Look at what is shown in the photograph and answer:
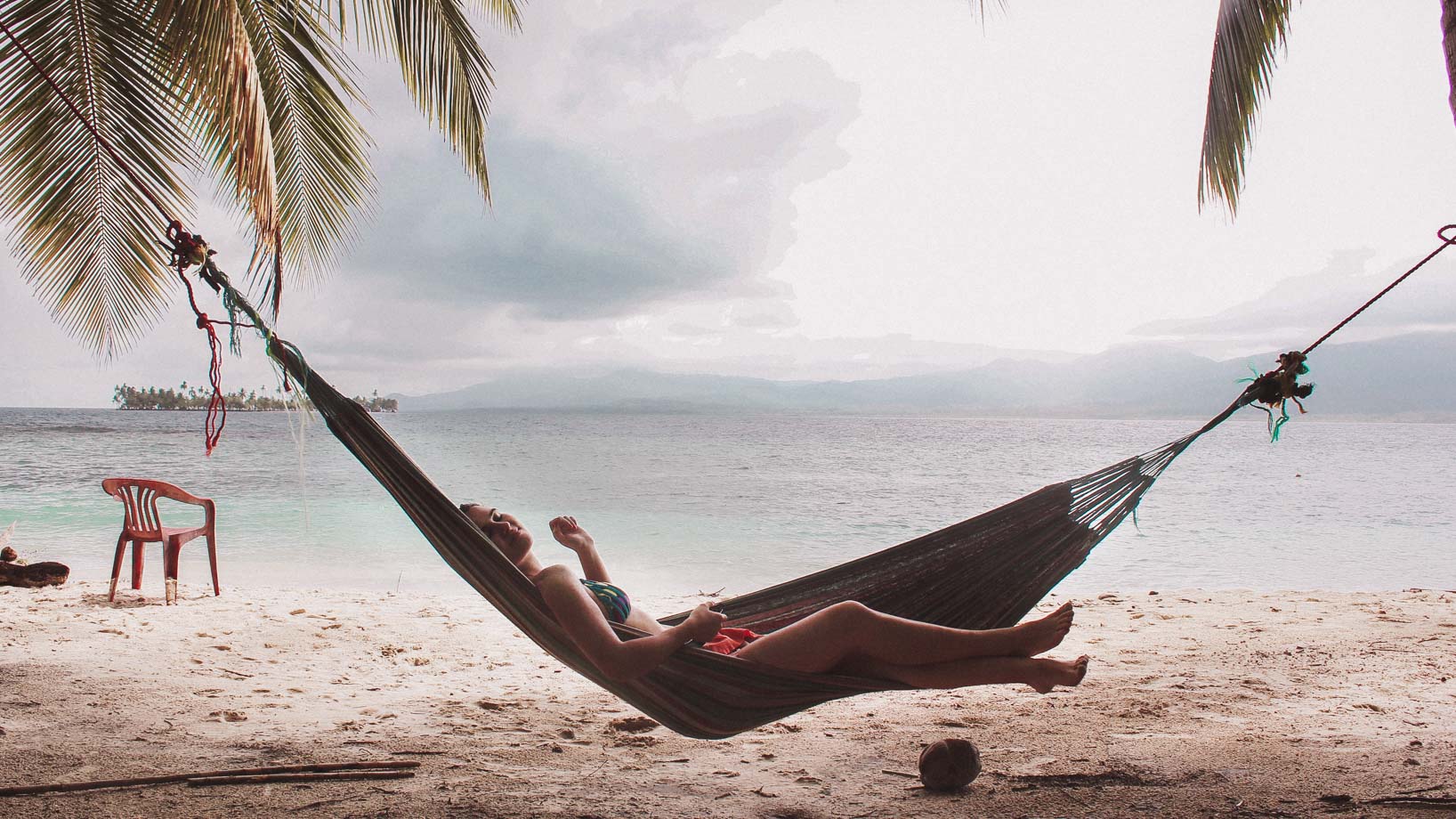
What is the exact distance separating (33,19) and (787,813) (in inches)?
116

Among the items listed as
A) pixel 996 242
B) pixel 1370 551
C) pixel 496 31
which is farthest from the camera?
pixel 996 242

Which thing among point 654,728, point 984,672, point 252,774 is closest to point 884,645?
point 984,672

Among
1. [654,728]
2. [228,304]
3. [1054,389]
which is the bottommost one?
[654,728]

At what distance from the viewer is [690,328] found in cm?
3256

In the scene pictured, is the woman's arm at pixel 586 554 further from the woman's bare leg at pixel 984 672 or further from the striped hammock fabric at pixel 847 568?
the woman's bare leg at pixel 984 672

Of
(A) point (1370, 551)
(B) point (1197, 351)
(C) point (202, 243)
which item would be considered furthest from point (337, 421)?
(B) point (1197, 351)

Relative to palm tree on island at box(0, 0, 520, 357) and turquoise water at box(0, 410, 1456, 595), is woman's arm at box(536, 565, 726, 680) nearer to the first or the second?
turquoise water at box(0, 410, 1456, 595)

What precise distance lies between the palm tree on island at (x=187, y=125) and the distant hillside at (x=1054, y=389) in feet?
127

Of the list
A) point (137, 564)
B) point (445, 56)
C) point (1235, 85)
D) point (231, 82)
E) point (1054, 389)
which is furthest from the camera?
point (1054, 389)

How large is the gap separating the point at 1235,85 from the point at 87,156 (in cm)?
346

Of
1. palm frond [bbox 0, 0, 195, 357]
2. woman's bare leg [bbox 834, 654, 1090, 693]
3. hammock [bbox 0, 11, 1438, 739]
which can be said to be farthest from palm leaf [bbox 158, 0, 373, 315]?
woman's bare leg [bbox 834, 654, 1090, 693]

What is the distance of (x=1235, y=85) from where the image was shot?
95.0 inches

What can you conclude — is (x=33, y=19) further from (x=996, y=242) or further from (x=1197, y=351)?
(x=1197, y=351)

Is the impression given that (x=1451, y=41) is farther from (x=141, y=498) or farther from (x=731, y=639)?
(x=141, y=498)
